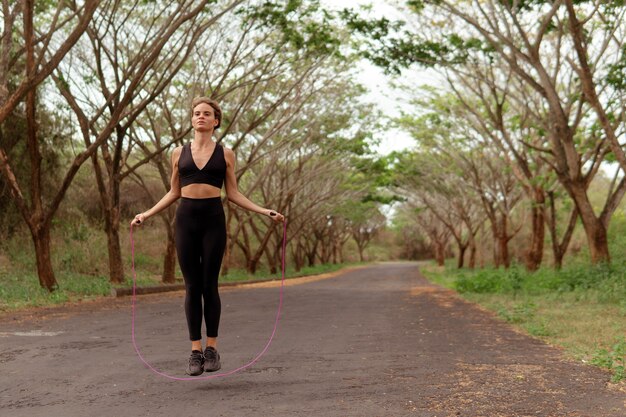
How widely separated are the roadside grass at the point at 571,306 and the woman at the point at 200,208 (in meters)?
3.53

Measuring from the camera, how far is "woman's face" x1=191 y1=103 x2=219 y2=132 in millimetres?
4797

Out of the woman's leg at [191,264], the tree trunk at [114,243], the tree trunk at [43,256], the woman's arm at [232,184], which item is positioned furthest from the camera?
the tree trunk at [114,243]

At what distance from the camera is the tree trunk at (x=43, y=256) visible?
13.7 m

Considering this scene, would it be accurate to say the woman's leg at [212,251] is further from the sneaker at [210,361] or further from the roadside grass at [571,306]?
the roadside grass at [571,306]

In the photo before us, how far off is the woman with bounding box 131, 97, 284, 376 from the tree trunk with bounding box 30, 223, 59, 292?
9.94 m

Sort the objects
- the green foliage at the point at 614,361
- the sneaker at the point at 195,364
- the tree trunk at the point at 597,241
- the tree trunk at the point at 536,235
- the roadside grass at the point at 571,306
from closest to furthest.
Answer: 1. the sneaker at the point at 195,364
2. the green foliage at the point at 614,361
3. the roadside grass at the point at 571,306
4. the tree trunk at the point at 597,241
5. the tree trunk at the point at 536,235

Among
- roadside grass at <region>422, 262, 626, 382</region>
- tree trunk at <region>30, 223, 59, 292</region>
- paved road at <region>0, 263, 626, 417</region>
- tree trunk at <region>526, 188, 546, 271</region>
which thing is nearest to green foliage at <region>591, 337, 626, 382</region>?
roadside grass at <region>422, 262, 626, 382</region>

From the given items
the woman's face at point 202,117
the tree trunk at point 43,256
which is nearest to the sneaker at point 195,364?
the woman's face at point 202,117

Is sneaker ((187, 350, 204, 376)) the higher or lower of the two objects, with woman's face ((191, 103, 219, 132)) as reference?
lower

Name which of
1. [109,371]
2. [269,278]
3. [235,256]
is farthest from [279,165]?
[109,371]

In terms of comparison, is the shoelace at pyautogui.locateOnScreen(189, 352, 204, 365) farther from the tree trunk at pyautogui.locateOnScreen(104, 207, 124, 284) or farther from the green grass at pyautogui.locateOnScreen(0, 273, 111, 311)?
the tree trunk at pyautogui.locateOnScreen(104, 207, 124, 284)

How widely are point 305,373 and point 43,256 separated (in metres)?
10.0

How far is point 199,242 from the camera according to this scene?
15.8 feet

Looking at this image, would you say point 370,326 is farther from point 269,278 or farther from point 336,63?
point 269,278
